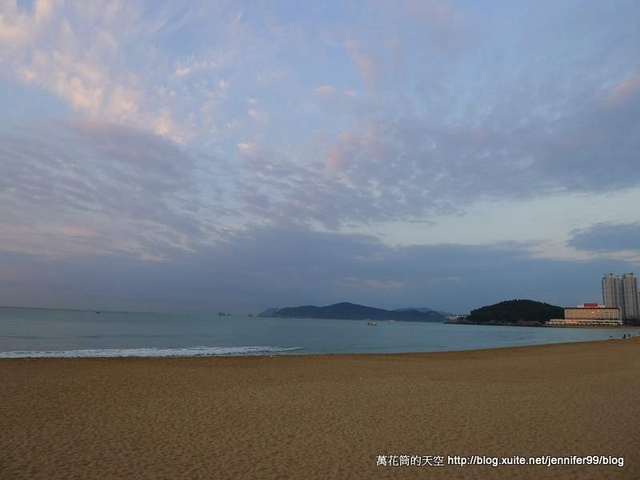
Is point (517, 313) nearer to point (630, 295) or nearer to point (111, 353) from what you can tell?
point (630, 295)

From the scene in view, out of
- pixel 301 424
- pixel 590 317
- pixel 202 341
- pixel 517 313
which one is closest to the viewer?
pixel 301 424

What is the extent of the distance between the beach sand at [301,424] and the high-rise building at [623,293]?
195712 millimetres

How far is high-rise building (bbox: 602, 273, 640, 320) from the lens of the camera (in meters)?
175

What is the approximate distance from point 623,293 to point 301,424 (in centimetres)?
21037

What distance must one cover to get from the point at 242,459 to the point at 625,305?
211 m

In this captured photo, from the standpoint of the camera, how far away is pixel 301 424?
8.59 meters

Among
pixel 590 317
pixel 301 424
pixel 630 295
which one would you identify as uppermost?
pixel 630 295

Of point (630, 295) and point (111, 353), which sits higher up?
point (630, 295)

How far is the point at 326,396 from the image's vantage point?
11.6 metres

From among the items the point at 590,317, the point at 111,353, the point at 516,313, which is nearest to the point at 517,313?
the point at 516,313

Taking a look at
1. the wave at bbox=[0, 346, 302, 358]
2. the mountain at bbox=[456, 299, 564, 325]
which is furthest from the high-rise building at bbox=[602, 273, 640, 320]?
the wave at bbox=[0, 346, 302, 358]

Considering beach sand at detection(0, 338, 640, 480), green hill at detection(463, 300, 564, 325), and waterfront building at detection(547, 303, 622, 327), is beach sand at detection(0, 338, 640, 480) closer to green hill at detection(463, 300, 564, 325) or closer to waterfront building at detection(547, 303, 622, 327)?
waterfront building at detection(547, 303, 622, 327)

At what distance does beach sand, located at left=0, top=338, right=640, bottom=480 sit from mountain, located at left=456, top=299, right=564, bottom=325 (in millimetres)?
167731

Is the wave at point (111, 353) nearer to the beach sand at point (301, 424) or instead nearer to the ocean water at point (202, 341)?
the ocean water at point (202, 341)
